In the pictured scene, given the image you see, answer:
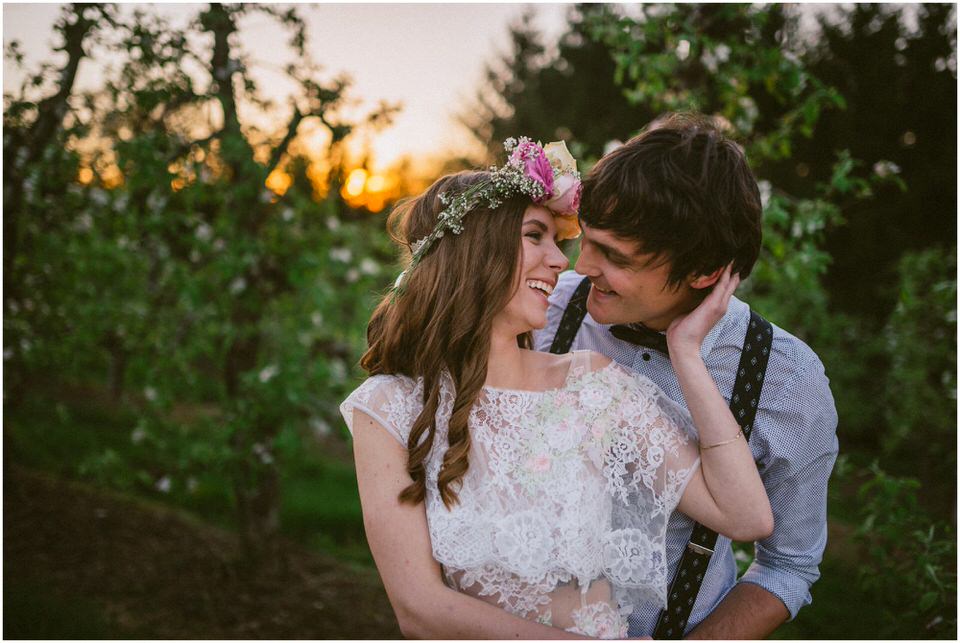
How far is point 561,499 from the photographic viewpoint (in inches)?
74.8

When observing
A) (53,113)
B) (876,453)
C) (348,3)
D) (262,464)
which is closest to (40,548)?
(262,464)

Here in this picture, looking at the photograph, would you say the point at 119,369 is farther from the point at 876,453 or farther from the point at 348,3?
the point at 876,453

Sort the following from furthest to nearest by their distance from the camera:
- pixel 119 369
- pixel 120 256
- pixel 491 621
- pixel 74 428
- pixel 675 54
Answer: pixel 74 428 → pixel 119 369 → pixel 120 256 → pixel 675 54 → pixel 491 621

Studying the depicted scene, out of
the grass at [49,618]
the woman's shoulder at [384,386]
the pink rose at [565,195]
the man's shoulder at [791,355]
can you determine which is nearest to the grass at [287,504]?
the grass at [49,618]

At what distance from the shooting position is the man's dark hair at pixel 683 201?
1972 millimetres

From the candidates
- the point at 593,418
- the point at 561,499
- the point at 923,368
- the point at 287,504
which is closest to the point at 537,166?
the point at 593,418

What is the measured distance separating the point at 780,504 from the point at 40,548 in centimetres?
443

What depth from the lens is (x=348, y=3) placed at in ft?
12.8

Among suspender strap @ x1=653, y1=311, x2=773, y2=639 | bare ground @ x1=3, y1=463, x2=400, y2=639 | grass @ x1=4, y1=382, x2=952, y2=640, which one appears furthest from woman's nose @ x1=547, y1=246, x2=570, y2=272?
bare ground @ x1=3, y1=463, x2=400, y2=639

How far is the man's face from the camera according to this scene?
2025 mm

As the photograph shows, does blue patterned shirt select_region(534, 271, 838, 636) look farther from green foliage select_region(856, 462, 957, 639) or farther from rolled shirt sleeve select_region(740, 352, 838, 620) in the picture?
green foliage select_region(856, 462, 957, 639)

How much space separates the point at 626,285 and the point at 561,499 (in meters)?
0.61

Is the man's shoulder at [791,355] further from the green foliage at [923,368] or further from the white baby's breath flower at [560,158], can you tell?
the green foliage at [923,368]


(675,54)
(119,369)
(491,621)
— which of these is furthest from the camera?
(119,369)
